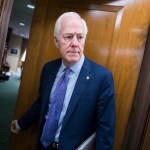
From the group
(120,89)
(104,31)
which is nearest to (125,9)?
(104,31)

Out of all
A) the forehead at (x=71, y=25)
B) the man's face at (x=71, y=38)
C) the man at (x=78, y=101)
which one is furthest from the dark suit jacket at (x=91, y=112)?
the forehead at (x=71, y=25)

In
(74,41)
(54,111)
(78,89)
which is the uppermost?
(74,41)

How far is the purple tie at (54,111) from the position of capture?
4.20 feet

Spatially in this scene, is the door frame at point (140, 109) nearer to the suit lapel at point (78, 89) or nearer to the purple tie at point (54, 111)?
the suit lapel at point (78, 89)

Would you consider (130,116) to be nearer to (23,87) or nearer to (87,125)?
(87,125)

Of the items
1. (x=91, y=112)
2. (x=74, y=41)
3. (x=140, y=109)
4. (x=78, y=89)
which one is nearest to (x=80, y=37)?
(x=74, y=41)

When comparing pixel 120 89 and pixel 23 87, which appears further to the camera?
pixel 23 87

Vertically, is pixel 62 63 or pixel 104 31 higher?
pixel 104 31

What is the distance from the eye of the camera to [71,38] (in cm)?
124

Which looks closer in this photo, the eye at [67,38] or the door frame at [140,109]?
the eye at [67,38]

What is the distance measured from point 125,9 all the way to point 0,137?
2.50 metres

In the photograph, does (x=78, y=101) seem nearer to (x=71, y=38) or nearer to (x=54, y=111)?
(x=54, y=111)

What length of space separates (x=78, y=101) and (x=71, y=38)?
1.22ft

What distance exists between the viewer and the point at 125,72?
1488mm
